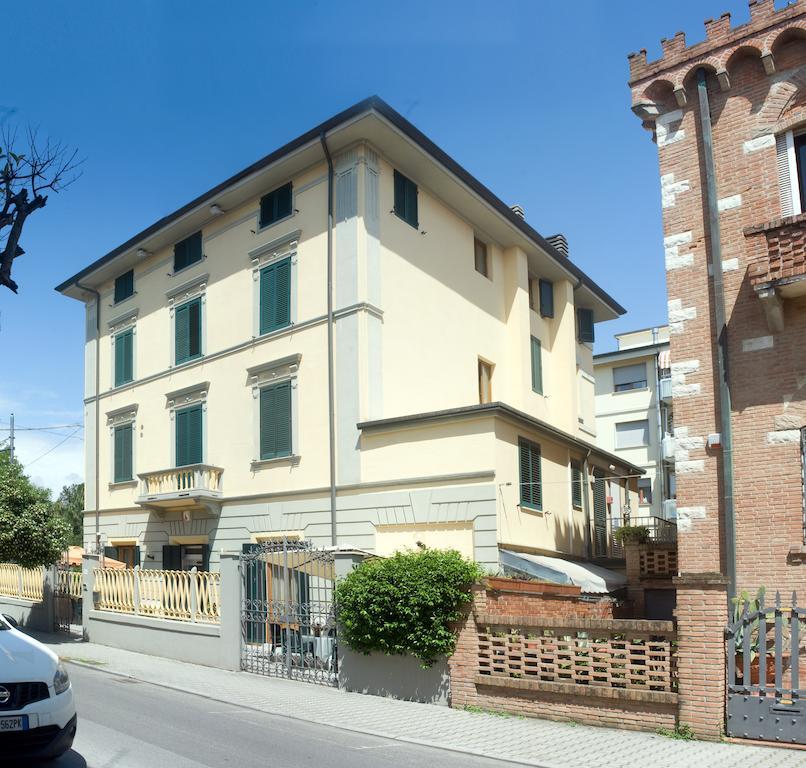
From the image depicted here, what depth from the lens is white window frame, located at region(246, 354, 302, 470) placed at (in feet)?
68.7

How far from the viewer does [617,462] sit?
2634 cm

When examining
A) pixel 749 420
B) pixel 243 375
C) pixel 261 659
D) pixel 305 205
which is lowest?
pixel 261 659

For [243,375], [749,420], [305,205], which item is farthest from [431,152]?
[749,420]

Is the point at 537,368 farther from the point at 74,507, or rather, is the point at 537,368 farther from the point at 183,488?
the point at 74,507

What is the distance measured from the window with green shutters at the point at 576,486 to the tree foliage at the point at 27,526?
41.2 feet

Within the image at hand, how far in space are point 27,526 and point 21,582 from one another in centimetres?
482

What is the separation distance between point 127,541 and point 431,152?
46.5 feet

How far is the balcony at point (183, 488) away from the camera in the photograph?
73.9 ft

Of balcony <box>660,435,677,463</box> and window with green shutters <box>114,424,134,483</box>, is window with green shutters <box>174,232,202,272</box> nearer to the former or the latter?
window with green shutters <box>114,424,134,483</box>

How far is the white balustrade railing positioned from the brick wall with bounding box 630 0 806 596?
13.0 metres

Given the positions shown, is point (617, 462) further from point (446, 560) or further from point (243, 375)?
point (446, 560)

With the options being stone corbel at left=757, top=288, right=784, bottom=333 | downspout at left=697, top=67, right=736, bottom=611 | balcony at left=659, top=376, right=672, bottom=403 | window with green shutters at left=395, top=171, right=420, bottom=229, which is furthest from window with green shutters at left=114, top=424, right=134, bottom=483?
balcony at left=659, top=376, right=672, bottom=403

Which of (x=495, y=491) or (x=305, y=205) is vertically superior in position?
(x=305, y=205)

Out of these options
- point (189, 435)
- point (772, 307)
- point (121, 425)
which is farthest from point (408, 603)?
point (121, 425)
